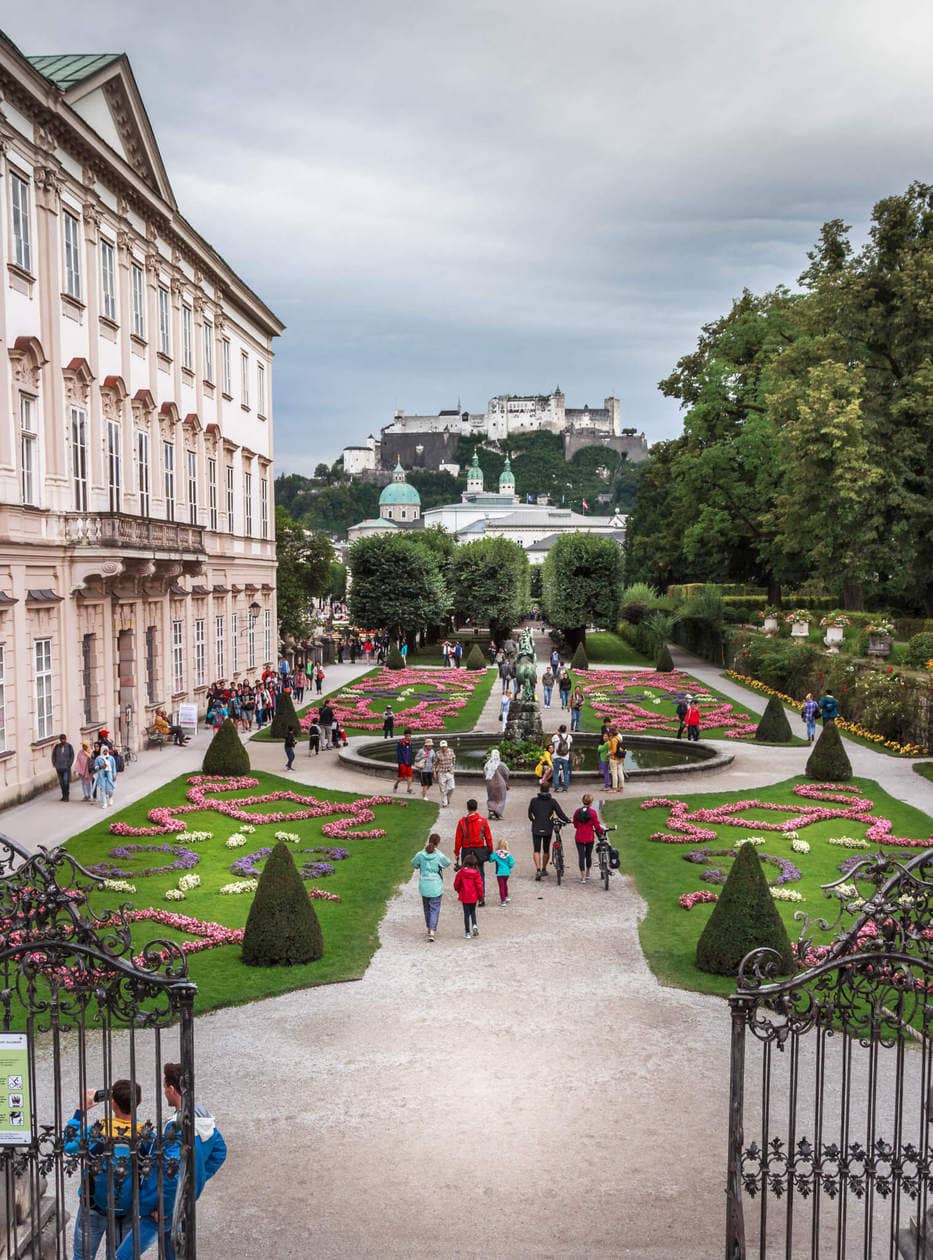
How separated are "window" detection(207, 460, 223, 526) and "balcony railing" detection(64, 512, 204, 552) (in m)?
6.71

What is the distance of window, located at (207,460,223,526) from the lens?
3800 cm

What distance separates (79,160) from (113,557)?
8959 millimetres

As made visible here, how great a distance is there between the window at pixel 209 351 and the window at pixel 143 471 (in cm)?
753

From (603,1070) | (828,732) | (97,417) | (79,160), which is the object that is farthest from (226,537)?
(603,1070)

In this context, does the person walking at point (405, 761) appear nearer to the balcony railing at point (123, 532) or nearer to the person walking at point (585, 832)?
the person walking at point (585, 832)

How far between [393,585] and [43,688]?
36.4 m

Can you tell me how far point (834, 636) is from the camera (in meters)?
39.0

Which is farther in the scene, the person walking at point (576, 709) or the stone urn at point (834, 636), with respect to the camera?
the stone urn at point (834, 636)

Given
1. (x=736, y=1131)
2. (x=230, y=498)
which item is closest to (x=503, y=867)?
(x=736, y=1131)

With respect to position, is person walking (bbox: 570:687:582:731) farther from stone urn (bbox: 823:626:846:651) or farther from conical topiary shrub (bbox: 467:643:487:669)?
conical topiary shrub (bbox: 467:643:487:669)

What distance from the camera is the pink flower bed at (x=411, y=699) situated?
35594 millimetres

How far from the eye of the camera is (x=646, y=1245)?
771 centimetres

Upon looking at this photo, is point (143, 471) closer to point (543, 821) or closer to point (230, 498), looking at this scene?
point (230, 498)

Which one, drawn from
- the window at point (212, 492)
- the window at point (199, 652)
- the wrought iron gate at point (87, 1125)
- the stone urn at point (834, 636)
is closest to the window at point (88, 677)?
the window at point (199, 652)
